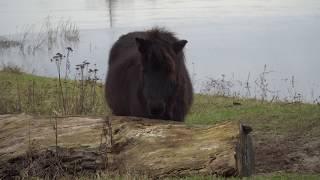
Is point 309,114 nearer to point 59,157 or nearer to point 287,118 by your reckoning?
point 287,118

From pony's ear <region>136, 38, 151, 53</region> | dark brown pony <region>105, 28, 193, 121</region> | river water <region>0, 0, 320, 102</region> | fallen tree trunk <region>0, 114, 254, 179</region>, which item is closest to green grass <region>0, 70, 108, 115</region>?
dark brown pony <region>105, 28, 193, 121</region>

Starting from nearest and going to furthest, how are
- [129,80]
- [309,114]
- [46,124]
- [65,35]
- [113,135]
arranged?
[113,135], [46,124], [129,80], [309,114], [65,35]

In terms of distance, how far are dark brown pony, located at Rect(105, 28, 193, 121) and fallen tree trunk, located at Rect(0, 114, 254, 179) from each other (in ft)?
1.93

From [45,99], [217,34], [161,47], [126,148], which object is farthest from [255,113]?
[217,34]

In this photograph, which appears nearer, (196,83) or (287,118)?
(287,118)

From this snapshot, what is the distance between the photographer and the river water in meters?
20.6

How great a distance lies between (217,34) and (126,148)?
21.9 m

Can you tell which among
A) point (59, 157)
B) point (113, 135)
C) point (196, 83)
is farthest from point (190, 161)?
point (196, 83)

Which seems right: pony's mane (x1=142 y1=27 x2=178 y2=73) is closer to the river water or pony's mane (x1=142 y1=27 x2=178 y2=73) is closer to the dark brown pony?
the dark brown pony

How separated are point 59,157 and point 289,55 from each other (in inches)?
700

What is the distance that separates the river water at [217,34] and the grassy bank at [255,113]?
380 centimetres

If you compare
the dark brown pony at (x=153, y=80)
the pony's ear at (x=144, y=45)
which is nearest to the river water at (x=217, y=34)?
the dark brown pony at (x=153, y=80)

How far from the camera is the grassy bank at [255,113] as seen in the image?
8.25m

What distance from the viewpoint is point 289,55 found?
75.8 ft
